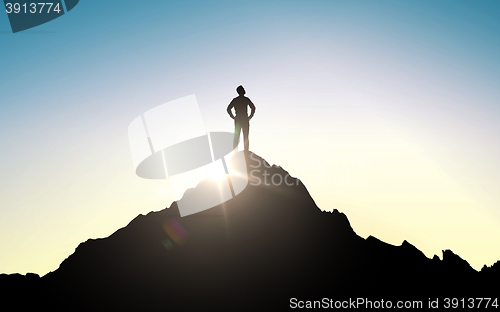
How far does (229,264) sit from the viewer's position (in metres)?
23.6

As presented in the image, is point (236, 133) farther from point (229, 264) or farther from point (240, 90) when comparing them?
point (229, 264)

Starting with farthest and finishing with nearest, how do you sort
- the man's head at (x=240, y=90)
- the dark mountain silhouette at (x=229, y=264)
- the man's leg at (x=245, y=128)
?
the dark mountain silhouette at (x=229, y=264) < the man's leg at (x=245, y=128) < the man's head at (x=240, y=90)

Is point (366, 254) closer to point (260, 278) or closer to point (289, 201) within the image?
point (289, 201)

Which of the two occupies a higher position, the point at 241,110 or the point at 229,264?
the point at 241,110

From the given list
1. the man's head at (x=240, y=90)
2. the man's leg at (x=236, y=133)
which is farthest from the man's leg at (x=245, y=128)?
the man's head at (x=240, y=90)

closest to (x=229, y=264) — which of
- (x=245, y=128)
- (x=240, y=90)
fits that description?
(x=245, y=128)

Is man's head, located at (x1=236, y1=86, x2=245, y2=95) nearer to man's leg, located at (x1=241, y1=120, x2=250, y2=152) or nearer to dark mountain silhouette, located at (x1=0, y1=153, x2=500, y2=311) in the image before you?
man's leg, located at (x1=241, y1=120, x2=250, y2=152)

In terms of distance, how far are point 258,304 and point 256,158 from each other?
11.8 meters

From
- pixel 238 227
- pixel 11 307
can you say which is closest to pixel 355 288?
pixel 238 227

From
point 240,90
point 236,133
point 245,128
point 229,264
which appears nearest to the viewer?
point 240,90

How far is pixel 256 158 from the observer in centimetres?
2788

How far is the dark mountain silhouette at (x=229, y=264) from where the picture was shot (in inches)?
903

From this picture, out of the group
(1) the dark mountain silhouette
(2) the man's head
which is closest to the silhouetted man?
(2) the man's head

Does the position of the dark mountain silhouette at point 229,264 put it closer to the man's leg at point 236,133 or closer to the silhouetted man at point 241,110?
the man's leg at point 236,133
